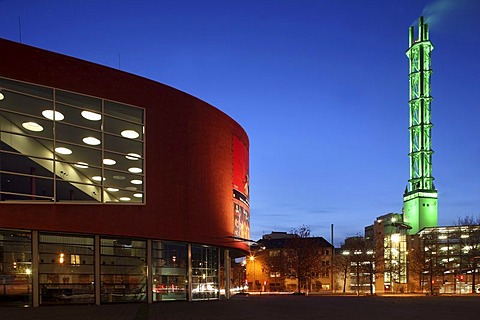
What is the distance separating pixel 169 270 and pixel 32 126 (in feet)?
42.4

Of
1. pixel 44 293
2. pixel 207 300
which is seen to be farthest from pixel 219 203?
pixel 44 293

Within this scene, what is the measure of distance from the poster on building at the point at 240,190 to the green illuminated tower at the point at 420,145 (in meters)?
77.5

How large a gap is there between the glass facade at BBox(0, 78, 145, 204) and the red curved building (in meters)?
0.06

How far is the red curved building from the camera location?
27.5 meters

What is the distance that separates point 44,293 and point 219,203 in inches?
564

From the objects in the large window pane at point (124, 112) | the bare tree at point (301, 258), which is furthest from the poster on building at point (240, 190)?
the bare tree at point (301, 258)

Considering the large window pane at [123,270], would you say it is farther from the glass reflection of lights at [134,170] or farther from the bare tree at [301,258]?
A: the bare tree at [301,258]

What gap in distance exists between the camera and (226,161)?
40.9 metres

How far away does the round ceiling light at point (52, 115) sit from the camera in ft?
93.0

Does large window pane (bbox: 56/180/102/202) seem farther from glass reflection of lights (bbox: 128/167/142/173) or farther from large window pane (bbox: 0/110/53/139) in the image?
large window pane (bbox: 0/110/53/139)

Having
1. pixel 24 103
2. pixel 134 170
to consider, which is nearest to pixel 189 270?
pixel 134 170

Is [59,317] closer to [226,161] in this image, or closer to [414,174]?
[226,161]

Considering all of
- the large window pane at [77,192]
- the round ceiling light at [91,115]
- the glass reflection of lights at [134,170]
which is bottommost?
the large window pane at [77,192]

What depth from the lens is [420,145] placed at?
394 feet
